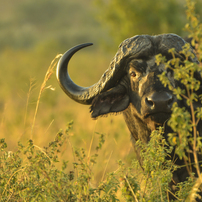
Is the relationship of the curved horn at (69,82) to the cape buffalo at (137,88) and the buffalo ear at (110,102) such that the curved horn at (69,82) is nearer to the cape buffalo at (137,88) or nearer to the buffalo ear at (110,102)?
the cape buffalo at (137,88)

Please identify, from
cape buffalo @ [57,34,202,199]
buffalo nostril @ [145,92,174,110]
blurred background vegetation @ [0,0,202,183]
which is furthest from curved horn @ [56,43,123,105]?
buffalo nostril @ [145,92,174,110]

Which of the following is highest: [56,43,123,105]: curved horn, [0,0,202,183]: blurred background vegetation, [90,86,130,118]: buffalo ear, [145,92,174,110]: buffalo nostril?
[0,0,202,183]: blurred background vegetation

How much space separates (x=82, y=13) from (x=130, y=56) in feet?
149

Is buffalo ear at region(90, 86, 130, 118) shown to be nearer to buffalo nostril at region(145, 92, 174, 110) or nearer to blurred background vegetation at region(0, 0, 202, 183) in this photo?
blurred background vegetation at region(0, 0, 202, 183)

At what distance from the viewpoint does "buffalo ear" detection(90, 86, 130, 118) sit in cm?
360

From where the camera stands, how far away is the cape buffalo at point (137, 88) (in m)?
3.03

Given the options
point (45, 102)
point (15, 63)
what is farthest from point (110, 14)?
point (15, 63)

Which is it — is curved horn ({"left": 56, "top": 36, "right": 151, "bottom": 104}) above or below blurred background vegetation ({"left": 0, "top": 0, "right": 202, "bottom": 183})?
below

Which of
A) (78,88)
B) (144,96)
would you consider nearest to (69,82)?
(78,88)

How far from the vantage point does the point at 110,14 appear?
11.7 metres

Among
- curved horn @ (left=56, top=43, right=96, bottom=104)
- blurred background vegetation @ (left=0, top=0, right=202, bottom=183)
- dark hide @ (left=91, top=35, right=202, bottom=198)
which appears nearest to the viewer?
dark hide @ (left=91, top=35, right=202, bottom=198)

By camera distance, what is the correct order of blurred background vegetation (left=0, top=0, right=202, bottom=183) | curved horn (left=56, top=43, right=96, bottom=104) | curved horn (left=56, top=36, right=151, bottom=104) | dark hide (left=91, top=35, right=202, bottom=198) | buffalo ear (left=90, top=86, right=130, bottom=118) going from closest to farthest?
dark hide (left=91, top=35, right=202, bottom=198) → curved horn (left=56, top=36, right=151, bottom=104) → buffalo ear (left=90, top=86, right=130, bottom=118) → curved horn (left=56, top=43, right=96, bottom=104) → blurred background vegetation (left=0, top=0, right=202, bottom=183)

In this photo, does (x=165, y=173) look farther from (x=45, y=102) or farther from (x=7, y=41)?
(x=7, y=41)

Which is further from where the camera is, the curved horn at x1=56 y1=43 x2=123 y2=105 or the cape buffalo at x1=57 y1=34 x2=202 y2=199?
the curved horn at x1=56 y1=43 x2=123 y2=105
